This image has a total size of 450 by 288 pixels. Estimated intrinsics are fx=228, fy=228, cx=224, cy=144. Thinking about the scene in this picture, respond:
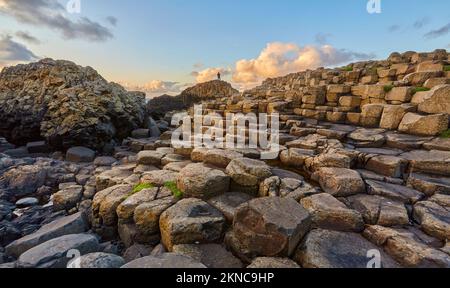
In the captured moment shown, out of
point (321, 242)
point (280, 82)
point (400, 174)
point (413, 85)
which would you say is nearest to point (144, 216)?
point (321, 242)

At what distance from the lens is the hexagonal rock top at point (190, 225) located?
3674 millimetres

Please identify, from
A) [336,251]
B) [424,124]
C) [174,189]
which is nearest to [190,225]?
[174,189]

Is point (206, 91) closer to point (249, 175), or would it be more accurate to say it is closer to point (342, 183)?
point (249, 175)

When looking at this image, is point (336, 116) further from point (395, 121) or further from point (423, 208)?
point (423, 208)

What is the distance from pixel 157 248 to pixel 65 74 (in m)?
13.3

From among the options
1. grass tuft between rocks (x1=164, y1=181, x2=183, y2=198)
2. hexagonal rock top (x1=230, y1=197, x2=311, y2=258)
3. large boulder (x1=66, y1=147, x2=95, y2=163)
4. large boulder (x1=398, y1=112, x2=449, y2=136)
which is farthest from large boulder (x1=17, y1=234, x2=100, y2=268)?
large boulder (x1=398, y1=112, x2=449, y2=136)

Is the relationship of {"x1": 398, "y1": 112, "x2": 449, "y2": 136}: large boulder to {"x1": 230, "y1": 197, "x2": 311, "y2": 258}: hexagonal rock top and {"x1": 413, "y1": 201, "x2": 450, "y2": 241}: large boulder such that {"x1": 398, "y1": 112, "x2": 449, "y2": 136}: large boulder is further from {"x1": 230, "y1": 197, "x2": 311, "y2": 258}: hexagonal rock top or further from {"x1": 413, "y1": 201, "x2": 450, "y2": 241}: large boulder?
{"x1": 230, "y1": 197, "x2": 311, "y2": 258}: hexagonal rock top

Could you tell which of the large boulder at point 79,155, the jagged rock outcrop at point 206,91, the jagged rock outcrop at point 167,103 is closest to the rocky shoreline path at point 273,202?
the large boulder at point 79,155

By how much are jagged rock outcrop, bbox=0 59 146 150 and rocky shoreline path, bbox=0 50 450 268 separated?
2.81m

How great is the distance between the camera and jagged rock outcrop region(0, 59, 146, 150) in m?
10.6

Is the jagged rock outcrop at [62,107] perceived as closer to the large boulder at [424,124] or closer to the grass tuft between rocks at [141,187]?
the grass tuft between rocks at [141,187]

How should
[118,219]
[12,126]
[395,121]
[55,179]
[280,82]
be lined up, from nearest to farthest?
[118,219] < [395,121] < [55,179] < [12,126] < [280,82]

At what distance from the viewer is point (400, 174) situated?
495 centimetres

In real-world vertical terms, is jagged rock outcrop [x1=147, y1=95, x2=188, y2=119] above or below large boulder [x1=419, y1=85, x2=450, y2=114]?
above
